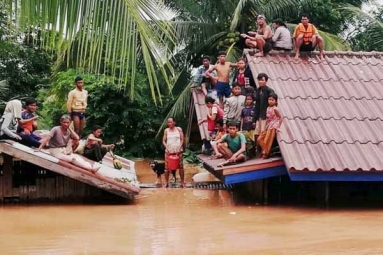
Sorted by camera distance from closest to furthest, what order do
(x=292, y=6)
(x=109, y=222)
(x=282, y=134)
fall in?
(x=109, y=222), (x=282, y=134), (x=292, y=6)

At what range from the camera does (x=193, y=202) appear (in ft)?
35.7

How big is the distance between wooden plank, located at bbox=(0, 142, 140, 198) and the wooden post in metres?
0.59

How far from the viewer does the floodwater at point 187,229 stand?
725cm

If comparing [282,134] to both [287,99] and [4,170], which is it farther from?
[4,170]

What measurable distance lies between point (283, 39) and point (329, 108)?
2.42 m

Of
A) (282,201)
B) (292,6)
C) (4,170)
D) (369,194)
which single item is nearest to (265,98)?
(282,201)

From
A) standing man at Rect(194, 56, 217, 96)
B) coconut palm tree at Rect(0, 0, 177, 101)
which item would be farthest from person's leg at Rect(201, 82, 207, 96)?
coconut palm tree at Rect(0, 0, 177, 101)

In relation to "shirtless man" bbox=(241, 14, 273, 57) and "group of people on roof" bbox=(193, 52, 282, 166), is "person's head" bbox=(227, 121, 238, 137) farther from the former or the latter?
"shirtless man" bbox=(241, 14, 273, 57)

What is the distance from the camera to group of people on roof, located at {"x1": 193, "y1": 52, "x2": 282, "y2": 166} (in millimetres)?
10055

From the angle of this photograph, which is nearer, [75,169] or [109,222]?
[109,222]

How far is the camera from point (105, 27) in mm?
4152

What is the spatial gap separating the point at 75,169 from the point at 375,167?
4770mm

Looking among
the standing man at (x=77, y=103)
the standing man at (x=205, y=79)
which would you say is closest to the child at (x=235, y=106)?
the standing man at (x=205, y=79)

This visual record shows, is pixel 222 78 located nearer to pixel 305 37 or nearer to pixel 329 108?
pixel 305 37
